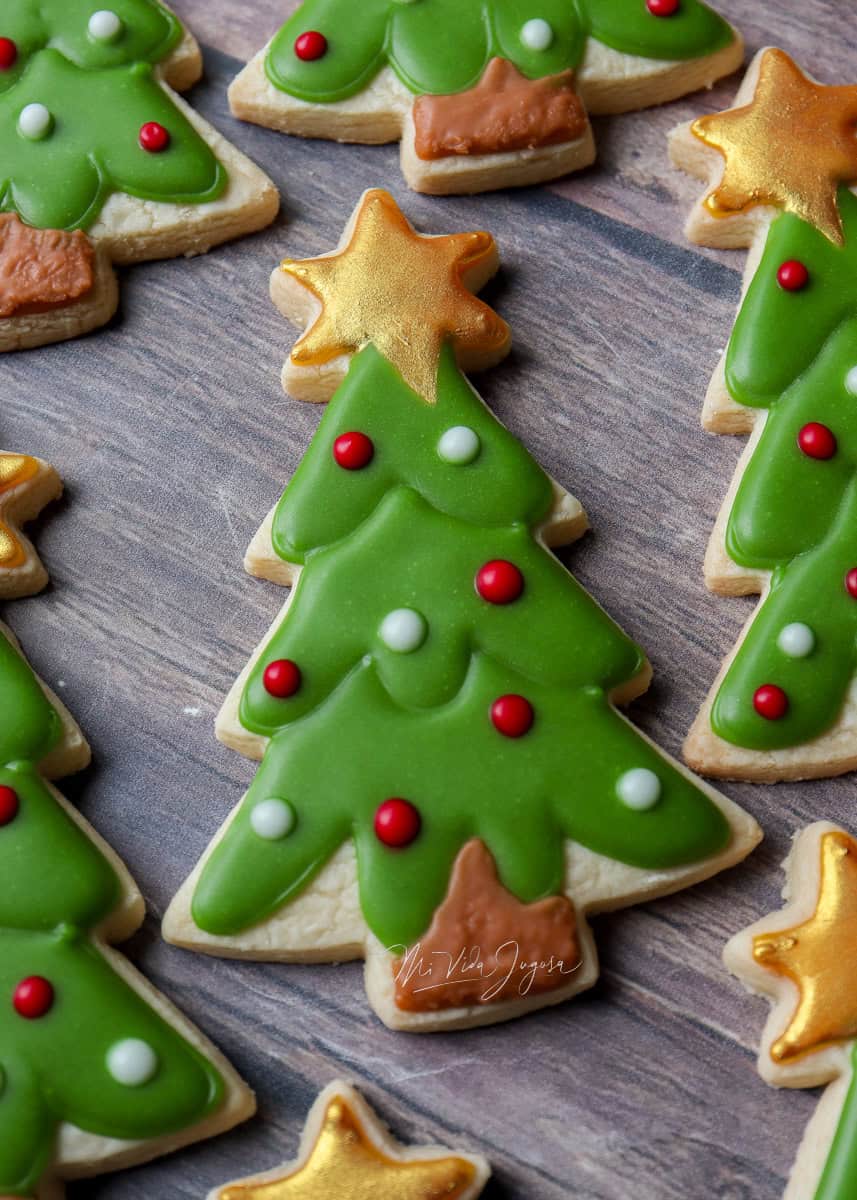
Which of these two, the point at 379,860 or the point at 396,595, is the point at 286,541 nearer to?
the point at 396,595

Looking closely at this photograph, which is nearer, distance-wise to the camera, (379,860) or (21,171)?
(379,860)

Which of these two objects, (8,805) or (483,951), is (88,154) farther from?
(483,951)

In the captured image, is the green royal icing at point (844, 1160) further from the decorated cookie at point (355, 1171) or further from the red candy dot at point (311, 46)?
the red candy dot at point (311, 46)

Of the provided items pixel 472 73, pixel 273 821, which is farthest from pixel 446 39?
pixel 273 821

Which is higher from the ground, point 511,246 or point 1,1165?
point 511,246

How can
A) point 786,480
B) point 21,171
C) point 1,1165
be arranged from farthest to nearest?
point 21,171, point 786,480, point 1,1165

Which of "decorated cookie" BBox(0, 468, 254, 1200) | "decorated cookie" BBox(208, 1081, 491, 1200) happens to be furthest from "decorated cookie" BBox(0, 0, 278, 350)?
"decorated cookie" BBox(208, 1081, 491, 1200)

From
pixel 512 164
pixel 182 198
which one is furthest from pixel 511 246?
pixel 182 198
